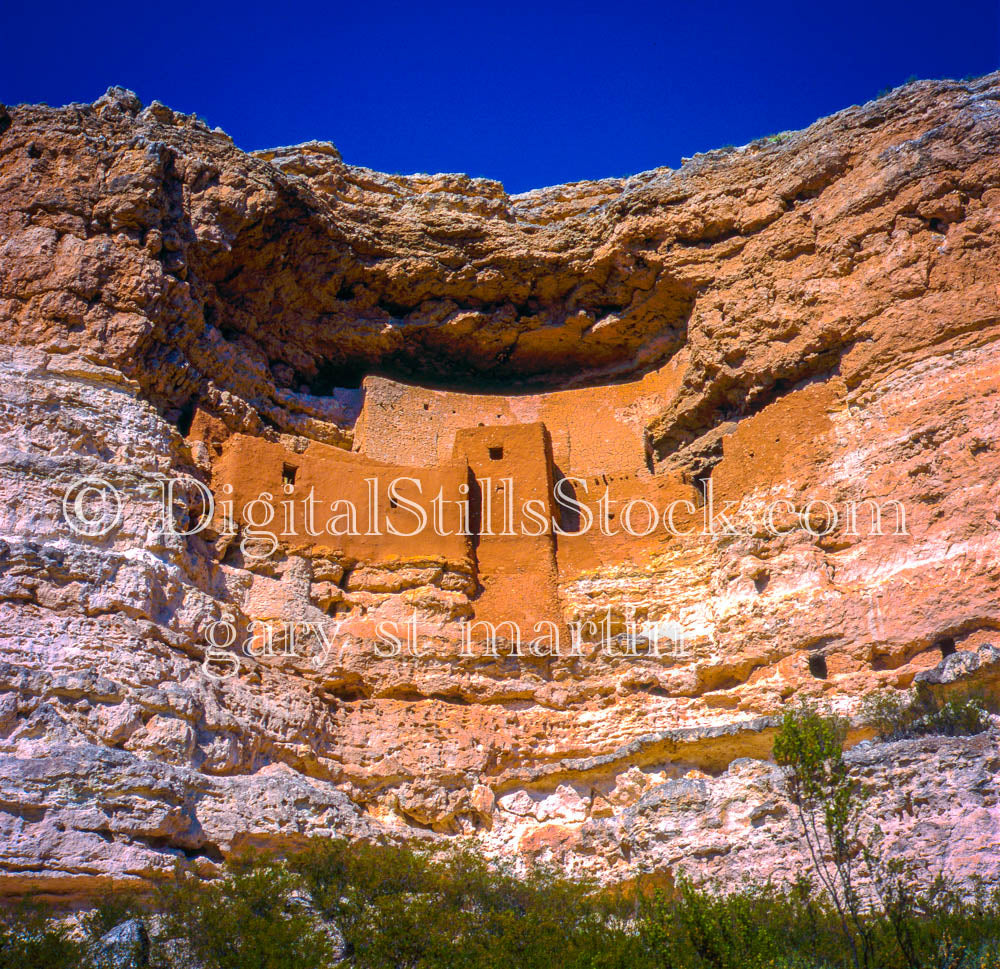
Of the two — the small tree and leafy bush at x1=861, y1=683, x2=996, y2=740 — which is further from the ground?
leafy bush at x1=861, y1=683, x2=996, y2=740

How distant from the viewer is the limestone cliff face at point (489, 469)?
13.0 m

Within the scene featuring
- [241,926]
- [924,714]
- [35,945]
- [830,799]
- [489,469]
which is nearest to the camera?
[35,945]

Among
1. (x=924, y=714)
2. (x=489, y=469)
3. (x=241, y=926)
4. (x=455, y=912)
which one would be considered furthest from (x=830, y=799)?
(x=489, y=469)

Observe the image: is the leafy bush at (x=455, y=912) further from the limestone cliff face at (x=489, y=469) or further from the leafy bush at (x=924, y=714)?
the leafy bush at (x=924, y=714)

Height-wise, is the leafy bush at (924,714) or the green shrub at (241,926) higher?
the leafy bush at (924,714)

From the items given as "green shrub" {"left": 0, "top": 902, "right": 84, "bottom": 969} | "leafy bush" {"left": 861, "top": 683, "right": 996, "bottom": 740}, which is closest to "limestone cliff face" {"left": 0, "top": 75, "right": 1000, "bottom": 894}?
"leafy bush" {"left": 861, "top": 683, "right": 996, "bottom": 740}

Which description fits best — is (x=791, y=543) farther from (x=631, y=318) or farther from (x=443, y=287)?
(x=443, y=287)

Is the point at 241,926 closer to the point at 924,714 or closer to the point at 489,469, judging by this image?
the point at 924,714

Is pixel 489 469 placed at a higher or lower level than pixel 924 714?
higher

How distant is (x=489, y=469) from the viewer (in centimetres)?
1814

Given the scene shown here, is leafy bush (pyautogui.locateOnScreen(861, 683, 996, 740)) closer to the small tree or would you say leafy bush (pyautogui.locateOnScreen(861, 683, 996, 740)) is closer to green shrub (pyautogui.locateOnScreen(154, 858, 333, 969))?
the small tree

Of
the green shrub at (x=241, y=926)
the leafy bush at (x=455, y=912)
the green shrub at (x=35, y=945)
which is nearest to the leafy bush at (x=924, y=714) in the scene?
the leafy bush at (x=455, y=912)

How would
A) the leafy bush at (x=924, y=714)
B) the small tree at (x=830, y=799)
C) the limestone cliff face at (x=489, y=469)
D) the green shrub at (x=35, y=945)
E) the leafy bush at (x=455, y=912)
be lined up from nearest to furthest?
the green shrub at (x=35, y=945) → the small tree at (x=830, y=799) → the leafy bush at (x=455, y=912) → the leafy bush at (x=924, y=714) → the limestone cliff face at (x=489, y=469)

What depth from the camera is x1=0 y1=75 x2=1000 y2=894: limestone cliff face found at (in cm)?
1302
